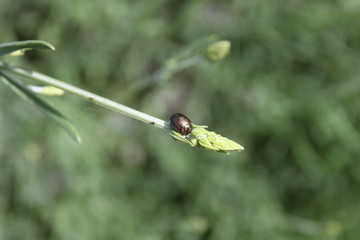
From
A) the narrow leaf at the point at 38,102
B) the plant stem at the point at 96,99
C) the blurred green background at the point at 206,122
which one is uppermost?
the blurred green background at the point at 206,122

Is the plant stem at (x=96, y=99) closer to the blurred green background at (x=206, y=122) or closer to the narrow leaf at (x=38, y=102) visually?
the narrow leaf at (x=38, y=102)

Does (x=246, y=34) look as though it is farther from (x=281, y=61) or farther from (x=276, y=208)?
(x=276, y=208)

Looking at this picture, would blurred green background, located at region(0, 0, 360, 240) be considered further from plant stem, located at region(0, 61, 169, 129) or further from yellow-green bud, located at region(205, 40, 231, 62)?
plant stem, located at region(0, 61, 169, 129)

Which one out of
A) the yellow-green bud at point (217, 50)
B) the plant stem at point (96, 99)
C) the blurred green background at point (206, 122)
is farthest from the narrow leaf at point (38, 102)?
the blurred green background at point (206, 122)

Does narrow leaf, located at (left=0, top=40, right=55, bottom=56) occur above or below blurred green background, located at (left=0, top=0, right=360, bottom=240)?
below

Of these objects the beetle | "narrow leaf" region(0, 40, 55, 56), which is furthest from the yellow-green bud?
"narrow leaf" region(0, 40, 55, 56)

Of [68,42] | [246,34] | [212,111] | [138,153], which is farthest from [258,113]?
[68,42]

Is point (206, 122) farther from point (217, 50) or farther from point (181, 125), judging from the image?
point (181, 125)

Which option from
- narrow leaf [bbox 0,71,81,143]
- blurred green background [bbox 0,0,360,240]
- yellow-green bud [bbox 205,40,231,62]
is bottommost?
narrow leaf [bbox 0,71,81,143]
